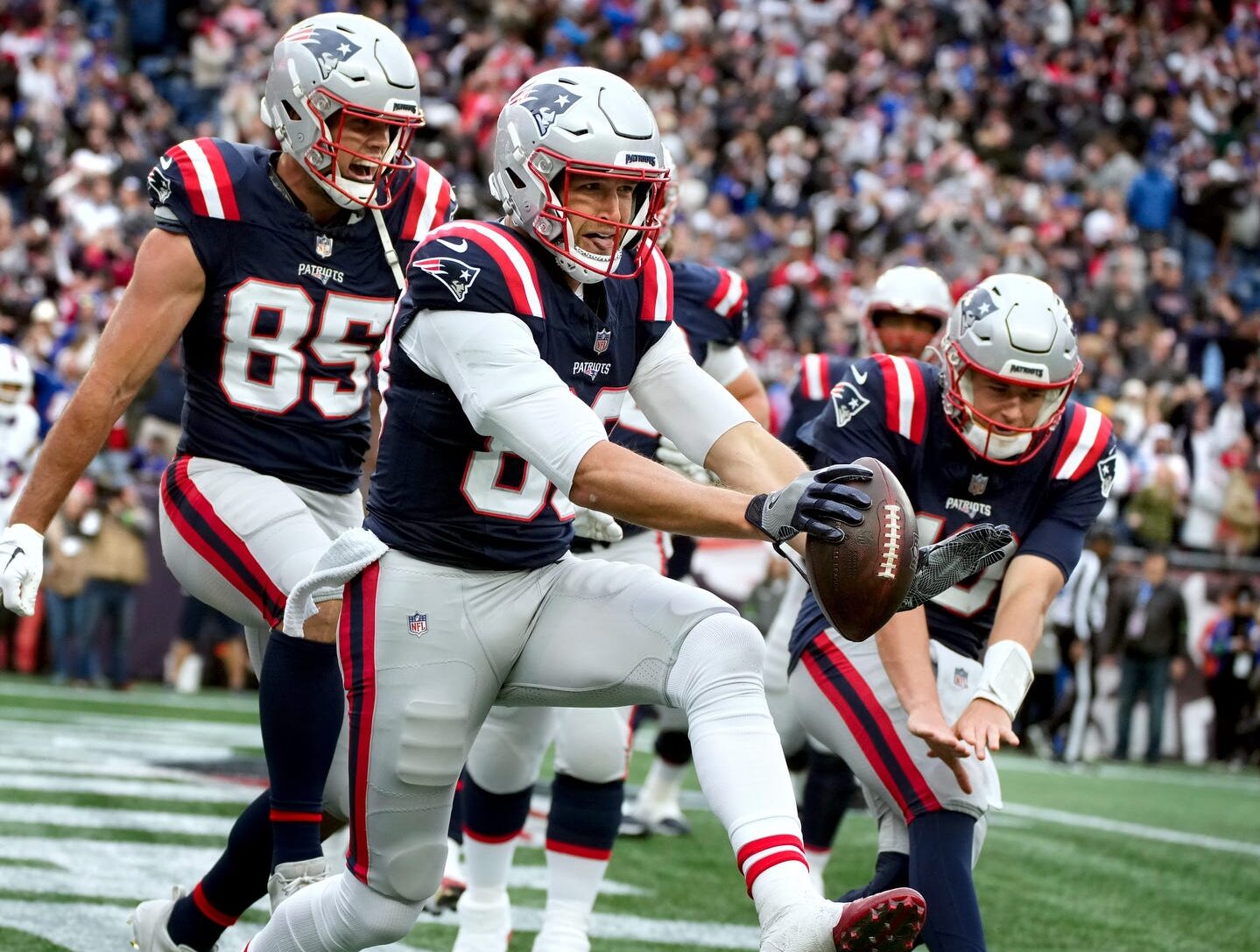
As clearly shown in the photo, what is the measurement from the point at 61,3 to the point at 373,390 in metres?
14.4

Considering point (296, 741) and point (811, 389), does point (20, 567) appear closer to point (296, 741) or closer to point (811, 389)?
point (296, 741)

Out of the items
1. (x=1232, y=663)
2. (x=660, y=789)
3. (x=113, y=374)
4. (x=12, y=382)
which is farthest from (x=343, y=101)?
(x=1232, y=663)

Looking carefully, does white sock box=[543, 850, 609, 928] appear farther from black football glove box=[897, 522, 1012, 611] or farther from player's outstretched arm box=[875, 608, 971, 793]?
black football glove box=[897, 522, 1012, 611]

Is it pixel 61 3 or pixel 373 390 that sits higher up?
pixel 61 3

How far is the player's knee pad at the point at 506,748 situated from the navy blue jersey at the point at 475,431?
1.17m

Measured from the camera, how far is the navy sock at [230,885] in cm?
371

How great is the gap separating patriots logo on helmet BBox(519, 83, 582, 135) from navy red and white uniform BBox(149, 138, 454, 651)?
34.9 inches

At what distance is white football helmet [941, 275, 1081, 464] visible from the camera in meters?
3.81

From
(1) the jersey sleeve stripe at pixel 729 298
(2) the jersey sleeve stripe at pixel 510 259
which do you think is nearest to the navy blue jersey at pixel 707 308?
(1) the jersey sleeve stripe at pixel 729 298

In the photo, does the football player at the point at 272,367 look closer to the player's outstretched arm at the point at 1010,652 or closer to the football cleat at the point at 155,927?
the football cleat at the point at 155,927

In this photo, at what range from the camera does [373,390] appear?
4371mm

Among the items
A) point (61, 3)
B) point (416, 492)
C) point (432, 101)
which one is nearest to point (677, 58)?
Answer: point (432, 101)

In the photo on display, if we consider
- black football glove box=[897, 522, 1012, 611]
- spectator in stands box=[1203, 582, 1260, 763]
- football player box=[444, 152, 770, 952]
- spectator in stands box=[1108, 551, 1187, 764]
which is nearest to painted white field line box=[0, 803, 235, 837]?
football player box=[444, 152, 770, 952]

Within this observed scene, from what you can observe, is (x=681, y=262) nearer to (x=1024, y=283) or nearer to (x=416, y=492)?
(x=1024, y=283)
